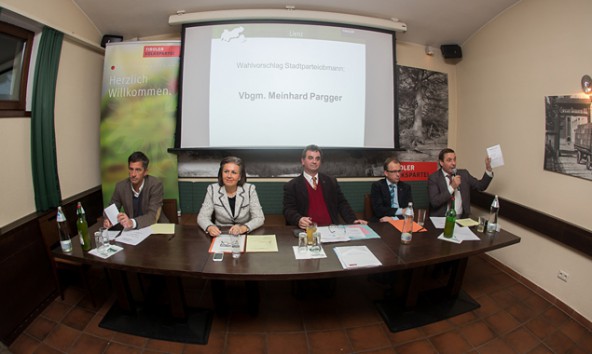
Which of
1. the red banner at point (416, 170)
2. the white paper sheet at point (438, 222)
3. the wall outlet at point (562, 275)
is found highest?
the red banner at point (416, 170)

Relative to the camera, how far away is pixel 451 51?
341 centimetres

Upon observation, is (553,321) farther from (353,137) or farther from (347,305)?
(353,137)

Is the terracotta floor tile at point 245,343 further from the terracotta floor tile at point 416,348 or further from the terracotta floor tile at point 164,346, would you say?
the terracotta floor tile at point 416,348

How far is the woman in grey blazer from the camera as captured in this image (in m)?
2.09

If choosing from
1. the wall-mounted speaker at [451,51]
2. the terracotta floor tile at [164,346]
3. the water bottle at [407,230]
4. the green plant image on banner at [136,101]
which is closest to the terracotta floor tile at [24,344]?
the terracotta floor tile at [164,346]

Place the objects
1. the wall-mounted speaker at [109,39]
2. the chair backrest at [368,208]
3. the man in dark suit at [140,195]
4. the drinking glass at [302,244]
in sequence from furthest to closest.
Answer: the wall-mounted speaker at [109,39] → the chair backrest at [368,208] → the man in dark suit at [140,195] → the drinking glass at [302,244]

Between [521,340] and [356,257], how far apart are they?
1.63m

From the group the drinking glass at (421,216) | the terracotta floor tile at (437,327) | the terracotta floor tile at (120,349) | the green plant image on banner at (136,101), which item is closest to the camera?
the terracotta floor tile at (120,349)

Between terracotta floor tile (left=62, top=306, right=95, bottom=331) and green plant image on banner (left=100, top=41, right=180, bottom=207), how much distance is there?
1400mm

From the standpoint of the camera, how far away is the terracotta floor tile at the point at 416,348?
1.86 metres

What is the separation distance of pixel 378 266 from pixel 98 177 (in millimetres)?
3473

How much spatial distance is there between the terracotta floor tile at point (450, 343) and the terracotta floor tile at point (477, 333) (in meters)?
0.06

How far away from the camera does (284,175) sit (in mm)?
3355

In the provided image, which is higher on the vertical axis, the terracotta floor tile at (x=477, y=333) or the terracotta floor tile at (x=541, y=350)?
the terracotta floor tile at (x=477, y=333)
